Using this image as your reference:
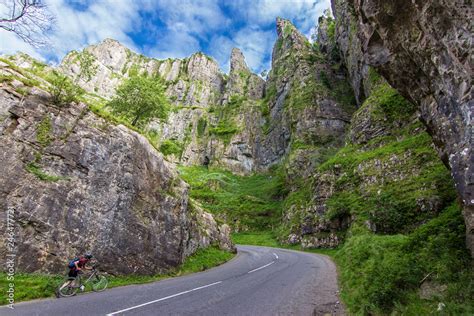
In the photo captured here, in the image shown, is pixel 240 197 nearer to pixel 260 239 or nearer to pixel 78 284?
pixel 260 239

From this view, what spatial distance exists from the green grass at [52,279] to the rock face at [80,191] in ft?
1.40

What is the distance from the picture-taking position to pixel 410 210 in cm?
2102

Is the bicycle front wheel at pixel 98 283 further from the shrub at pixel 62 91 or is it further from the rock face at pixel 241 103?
the rock face at pixel 241 103

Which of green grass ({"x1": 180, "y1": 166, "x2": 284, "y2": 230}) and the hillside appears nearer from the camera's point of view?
the hillside

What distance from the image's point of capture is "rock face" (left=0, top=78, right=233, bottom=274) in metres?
11.6

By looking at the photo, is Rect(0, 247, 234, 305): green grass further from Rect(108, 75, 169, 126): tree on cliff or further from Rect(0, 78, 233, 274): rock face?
Rect(108, 75, 169, 126): tree on cliff

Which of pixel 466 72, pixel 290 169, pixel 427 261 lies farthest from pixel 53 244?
pixel 290 169

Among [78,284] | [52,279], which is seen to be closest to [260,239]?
[78,284]

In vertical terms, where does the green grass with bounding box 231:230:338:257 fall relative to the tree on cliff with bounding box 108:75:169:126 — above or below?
below

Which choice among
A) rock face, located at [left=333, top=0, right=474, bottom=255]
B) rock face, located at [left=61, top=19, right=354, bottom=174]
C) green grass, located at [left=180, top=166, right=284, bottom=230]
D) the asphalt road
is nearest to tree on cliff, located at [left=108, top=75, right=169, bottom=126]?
rock face, located at [left=61, top=19, right=354, bottom=174]

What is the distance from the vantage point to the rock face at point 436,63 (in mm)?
6500

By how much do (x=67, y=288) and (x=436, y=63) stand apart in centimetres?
1470

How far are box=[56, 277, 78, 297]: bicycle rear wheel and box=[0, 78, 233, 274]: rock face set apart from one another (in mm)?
1581

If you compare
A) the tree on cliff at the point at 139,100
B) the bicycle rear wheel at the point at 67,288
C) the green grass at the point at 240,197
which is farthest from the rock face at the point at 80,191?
the green grass at the point at 240,197
